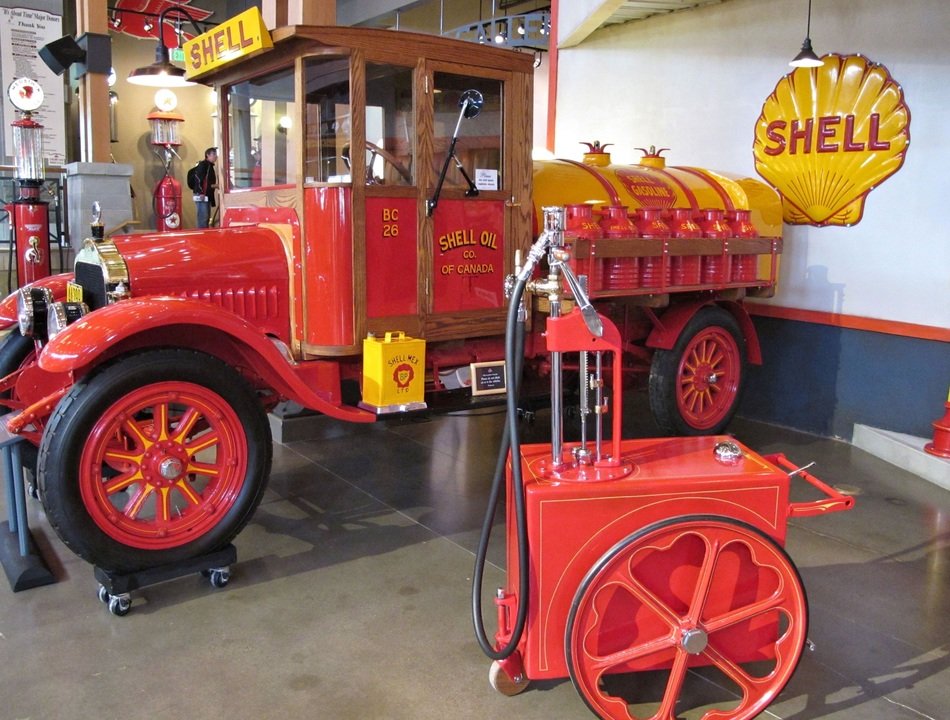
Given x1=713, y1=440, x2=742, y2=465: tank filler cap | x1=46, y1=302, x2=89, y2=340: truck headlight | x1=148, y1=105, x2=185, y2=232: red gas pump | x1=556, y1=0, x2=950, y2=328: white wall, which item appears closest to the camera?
x1=713, y1=440, x2=742, y2=465: tank filler cap

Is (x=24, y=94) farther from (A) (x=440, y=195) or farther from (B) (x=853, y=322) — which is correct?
(B) (x=853, y=322)

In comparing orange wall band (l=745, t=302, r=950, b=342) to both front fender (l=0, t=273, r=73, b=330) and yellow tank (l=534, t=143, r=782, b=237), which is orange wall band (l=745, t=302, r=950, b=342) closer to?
yellow tank (l=534, t=143, r=782, b=237)

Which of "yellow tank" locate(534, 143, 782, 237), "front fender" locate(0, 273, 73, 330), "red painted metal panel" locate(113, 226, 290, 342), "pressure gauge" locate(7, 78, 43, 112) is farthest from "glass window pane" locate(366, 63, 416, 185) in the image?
"pressure gauge" locate(7, 78, 43, 112)

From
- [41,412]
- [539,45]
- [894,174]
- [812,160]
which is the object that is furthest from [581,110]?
[41,412]

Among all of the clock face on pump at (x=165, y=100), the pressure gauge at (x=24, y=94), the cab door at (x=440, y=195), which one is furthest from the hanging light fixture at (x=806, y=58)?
the clock face on pump at (x=165, y=100)

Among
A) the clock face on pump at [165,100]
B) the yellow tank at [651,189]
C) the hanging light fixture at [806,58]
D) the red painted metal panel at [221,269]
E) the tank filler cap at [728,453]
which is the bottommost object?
the tank filler cap at [728,453]

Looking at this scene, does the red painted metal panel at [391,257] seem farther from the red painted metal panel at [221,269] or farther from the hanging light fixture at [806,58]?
the hanging light fixture at [806,58]

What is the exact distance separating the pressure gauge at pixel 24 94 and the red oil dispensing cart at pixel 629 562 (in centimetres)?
955

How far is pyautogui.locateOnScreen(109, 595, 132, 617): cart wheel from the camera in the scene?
9.32ft

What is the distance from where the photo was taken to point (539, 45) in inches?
394

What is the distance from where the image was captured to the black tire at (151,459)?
2.81 metres

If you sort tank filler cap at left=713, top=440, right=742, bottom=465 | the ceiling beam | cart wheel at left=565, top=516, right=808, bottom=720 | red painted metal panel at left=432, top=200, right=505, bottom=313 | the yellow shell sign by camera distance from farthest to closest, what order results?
1. the ceiling beam
2. the yellow shell sign
3. red painted metal panel at left=432, top=200, right=505, bottom=313
4. tank filler cap at left=713, top=440, right=742, bottom=465
5. cart wheel at left=565, top=516, right=808, bottom=720

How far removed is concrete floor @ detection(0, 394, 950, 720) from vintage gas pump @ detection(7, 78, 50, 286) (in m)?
5.27

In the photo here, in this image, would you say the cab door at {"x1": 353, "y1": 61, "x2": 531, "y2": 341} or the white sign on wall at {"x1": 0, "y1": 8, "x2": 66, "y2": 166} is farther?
the white sign on wall at {"x1": 0, "y1": 8, "x2": 66, "y2": 166}
